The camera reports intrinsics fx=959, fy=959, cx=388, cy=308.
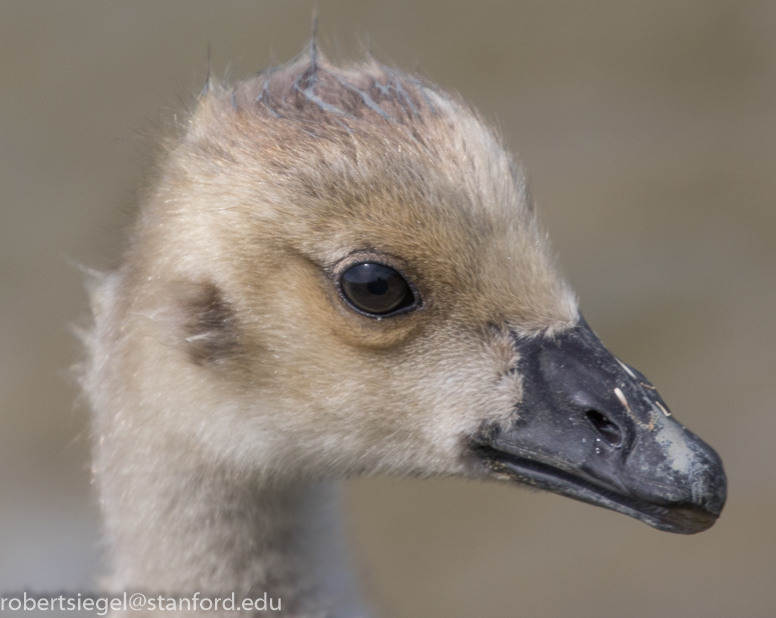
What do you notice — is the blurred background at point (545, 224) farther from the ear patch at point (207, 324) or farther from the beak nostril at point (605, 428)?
the beak nostril at point (605, 428)

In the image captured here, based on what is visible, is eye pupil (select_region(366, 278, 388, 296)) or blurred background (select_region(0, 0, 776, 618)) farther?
blurred background (select_region(0, 0, 776, 618))

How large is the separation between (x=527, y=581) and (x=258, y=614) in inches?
137

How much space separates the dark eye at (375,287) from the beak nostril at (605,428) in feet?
1.88

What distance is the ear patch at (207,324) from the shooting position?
8.54ft

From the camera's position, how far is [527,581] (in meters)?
6.11

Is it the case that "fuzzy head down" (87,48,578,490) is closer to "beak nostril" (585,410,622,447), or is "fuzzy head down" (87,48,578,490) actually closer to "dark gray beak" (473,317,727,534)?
"dark gray beak" (473,317,727,534)

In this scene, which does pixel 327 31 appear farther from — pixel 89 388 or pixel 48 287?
pixel 89 388

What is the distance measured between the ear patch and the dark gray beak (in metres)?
0.73

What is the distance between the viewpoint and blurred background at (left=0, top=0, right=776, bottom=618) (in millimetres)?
6113

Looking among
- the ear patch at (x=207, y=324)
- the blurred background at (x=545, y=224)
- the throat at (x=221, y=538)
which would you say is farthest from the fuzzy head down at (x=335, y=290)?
the blurred background at (x=545, y=224)

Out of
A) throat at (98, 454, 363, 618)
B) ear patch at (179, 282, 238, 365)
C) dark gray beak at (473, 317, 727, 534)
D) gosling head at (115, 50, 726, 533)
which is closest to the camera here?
dark gray beak at (473, 317, 727, 534)

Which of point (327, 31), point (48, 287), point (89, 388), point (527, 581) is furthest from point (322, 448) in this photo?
point (327, 31)

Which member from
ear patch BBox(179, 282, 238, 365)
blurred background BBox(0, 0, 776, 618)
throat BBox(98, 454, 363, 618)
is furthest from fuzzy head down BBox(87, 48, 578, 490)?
blurred background BBox(0, 0, 776, 618)

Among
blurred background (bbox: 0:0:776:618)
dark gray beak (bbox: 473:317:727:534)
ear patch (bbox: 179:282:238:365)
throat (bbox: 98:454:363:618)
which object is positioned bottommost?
dark gray beak (bbox: 473:317:727:534)
